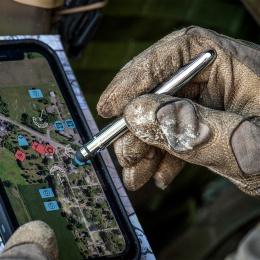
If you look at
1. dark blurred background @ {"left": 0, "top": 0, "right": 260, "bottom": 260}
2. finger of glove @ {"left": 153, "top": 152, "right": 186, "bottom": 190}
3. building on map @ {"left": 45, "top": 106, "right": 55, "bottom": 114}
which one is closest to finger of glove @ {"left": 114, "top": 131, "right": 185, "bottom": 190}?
finger of glove @ {"left": 153, "top": 152, "right": 186, "bottom": 190}

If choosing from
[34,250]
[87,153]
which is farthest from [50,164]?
[34,250]

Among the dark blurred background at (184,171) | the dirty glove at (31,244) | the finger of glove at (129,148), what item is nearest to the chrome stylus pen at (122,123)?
the finger of glove at (129,148)

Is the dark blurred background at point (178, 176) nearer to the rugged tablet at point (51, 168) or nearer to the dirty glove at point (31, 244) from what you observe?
the rugged tablet at point (51, 168)

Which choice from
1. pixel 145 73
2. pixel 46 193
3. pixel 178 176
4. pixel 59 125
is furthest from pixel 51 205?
pixel 178 176

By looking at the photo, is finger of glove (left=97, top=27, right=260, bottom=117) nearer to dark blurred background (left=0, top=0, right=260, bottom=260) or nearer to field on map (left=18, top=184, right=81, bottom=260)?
field on map (left=18, top=184, right=81, bottom=260)

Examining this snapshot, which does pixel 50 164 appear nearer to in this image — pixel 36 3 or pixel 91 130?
pixel 91 130

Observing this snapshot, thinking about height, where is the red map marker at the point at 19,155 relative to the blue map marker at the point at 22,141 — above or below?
below
